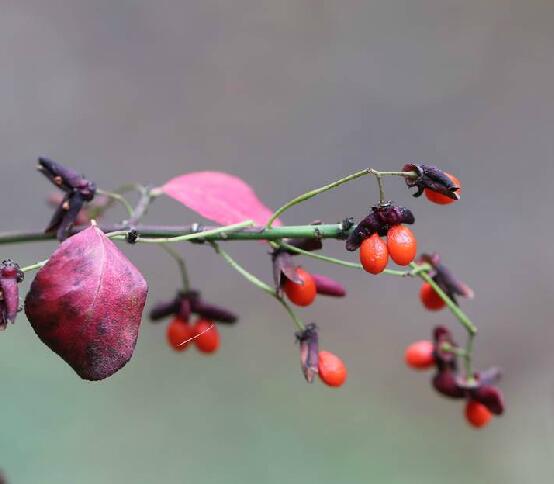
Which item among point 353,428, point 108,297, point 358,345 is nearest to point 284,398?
point 353,428

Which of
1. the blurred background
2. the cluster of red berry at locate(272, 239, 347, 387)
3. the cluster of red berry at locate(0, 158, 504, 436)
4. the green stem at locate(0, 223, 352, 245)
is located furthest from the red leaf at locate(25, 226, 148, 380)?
the blurred background

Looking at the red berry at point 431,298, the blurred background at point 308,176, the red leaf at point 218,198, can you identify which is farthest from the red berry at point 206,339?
the blurred background at point 308,176

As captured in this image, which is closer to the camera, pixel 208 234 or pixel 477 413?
pixel 208 234

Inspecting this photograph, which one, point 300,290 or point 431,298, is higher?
point 431,298

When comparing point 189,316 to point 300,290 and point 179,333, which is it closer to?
point 179,333

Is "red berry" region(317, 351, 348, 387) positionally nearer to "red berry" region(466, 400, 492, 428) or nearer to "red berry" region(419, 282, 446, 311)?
"red berry" region(419, 282, 446, 311)

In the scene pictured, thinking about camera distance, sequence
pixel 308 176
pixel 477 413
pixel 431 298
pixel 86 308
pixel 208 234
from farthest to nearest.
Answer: pixel 308 176 → pixel 477 413 → pixel 431 298 → pixel 208 234 → pixel 86 308

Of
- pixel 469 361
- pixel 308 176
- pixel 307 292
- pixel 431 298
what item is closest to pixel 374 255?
pixel 307 292
